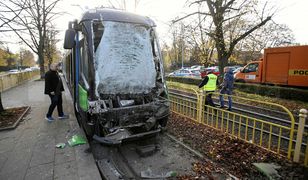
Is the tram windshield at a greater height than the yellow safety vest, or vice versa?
the tram windshield

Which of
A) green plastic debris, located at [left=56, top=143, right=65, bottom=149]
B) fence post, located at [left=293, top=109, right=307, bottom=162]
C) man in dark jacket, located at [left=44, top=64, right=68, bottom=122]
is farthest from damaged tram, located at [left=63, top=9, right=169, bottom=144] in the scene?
fence post, located at [left=293, top=109, right=307, bottom=162]

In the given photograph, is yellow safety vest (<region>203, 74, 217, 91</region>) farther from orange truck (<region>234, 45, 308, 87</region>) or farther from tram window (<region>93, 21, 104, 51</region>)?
orange truck (<region>234, 45, 308, 87</region>)

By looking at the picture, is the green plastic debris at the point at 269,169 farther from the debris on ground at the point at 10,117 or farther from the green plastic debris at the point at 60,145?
the debris on ground at the point at 10,117

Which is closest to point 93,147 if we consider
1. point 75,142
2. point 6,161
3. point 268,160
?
point 75,142

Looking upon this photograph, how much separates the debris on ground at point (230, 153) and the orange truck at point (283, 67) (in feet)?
31.1

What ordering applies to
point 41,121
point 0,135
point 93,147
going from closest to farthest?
point 93,147, point 0,135, point 41,121

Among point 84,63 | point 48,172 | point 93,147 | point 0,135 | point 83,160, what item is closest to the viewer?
point 48,172

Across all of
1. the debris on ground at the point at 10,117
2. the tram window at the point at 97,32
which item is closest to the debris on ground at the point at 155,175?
the tram window at the point at 97,32

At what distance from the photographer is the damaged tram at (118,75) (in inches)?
169

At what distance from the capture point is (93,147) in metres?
5.12

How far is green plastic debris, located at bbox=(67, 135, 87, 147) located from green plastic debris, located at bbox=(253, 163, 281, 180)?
4.05m

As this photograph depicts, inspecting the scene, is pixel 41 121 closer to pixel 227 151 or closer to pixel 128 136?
pixel 128 136

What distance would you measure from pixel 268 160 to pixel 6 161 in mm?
5783

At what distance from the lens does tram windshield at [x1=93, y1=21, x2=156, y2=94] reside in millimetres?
4508
